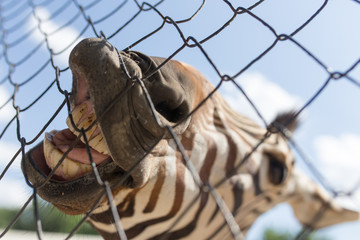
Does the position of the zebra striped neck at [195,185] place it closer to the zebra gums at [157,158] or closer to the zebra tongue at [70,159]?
the zebra gums at [157,158]

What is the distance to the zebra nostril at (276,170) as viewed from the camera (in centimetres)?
216

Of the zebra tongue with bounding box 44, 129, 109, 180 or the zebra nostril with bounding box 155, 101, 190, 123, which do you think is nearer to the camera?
the zebra nostril with bounding box 155, 101, 190, 123

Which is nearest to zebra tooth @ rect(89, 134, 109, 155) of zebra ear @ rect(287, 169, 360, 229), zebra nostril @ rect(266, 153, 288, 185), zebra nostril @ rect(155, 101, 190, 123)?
zebra nostril @ rect(155, 101, 190, 123)

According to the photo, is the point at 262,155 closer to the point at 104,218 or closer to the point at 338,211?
the point at 338,211

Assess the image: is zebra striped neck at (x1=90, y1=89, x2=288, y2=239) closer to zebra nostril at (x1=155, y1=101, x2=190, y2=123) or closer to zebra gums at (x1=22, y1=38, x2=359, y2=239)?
zebra gums at (x1=22, y1=38, x2=359, y2=239)

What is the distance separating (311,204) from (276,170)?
361 mm

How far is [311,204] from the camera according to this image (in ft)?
7.77

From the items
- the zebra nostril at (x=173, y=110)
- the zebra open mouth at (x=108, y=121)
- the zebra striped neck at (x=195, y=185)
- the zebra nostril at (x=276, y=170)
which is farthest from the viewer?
the zebra nostril at (x=276, y=170)

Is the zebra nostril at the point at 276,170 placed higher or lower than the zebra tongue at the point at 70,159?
lower

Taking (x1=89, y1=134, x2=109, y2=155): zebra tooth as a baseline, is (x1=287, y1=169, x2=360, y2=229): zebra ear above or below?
below

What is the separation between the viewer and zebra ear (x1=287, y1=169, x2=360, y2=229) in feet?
7.64

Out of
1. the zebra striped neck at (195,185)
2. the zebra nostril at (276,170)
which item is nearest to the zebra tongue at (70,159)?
the zebra striped neck at (195,185)

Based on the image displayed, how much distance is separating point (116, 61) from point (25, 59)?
56.0 inches

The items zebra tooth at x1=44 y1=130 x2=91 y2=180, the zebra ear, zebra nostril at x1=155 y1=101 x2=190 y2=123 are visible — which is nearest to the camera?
zebra nostril at x1=155 y1=101 x2=190 y2=123
